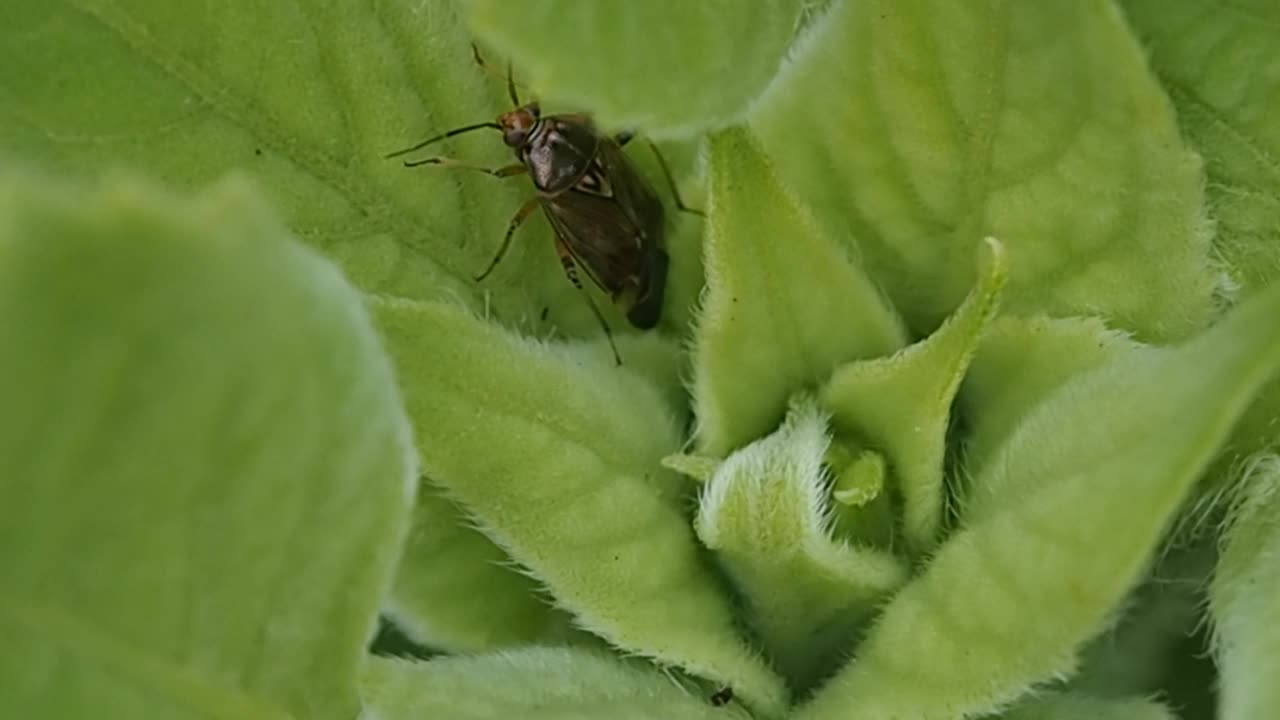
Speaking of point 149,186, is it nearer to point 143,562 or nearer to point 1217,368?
point 143,562

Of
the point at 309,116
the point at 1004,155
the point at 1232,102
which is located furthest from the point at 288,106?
the point at 1232,102

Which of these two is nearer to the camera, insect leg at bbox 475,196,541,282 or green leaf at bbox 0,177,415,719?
green leaf at bbox 0,177,415,719

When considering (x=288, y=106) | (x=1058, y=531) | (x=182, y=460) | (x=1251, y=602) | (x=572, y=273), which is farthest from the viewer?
(x=572, y=273)

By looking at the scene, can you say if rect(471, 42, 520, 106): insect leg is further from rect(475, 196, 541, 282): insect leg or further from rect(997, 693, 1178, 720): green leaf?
rect(997, 693, 1178, 720): green leaf

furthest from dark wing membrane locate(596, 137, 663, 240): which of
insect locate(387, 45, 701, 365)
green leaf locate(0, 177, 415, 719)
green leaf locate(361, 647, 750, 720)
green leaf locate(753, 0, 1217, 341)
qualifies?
green leaf locate(0, 177, 415, 719)

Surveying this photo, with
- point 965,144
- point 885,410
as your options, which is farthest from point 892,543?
point 965,144

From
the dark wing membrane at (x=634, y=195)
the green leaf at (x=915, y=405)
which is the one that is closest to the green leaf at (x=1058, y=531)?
the green leaf at (x=915, y=405)

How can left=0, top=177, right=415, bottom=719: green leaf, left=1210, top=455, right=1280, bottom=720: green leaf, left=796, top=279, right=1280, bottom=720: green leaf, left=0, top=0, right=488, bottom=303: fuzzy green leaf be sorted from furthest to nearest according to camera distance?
1. left=0, top=0, right=488, bottom=303: fuzzy green leaf
2. left=1210, top=455, right=1280, bottom=720: green leaf
3. left=796, top=279, right=1280, bottom=720: green leaf
4. left=0, top=177, right=415, bottom=719: green leaf

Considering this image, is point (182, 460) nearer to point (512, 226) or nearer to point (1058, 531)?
point (1058, 531)
